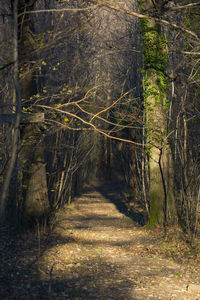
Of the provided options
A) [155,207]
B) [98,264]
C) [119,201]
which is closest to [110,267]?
[98,264]

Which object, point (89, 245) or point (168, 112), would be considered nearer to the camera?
point (89, 245)

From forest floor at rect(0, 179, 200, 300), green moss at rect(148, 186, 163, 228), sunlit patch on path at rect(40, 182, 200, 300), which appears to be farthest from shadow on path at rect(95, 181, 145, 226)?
forest floor at rect(0, 179, 200, 300)

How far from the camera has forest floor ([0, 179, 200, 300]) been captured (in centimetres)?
511

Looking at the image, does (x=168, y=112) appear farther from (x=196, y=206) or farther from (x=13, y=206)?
(x=13, y=206)

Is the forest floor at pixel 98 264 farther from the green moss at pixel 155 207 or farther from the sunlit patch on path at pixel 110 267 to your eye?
the green moss at pixel 155 207

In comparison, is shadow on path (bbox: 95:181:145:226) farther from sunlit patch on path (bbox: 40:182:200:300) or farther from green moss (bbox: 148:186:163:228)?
green moss (bbox: 148:186:163:228)

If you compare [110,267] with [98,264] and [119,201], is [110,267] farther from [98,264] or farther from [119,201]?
[119,201]

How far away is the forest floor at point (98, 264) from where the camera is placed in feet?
16.8

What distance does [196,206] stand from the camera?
275 inches

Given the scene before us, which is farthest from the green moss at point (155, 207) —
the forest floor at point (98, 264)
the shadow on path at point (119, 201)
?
the shadow on path at point (119, 201)

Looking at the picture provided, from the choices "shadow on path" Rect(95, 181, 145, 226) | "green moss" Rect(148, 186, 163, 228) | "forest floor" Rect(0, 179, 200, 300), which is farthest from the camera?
"shadow on path" Rect(95, 181, 145, 226)

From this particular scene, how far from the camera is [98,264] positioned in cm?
663

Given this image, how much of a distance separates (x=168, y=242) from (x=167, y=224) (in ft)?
3.01

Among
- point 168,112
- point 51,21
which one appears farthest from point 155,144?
point 51,21
